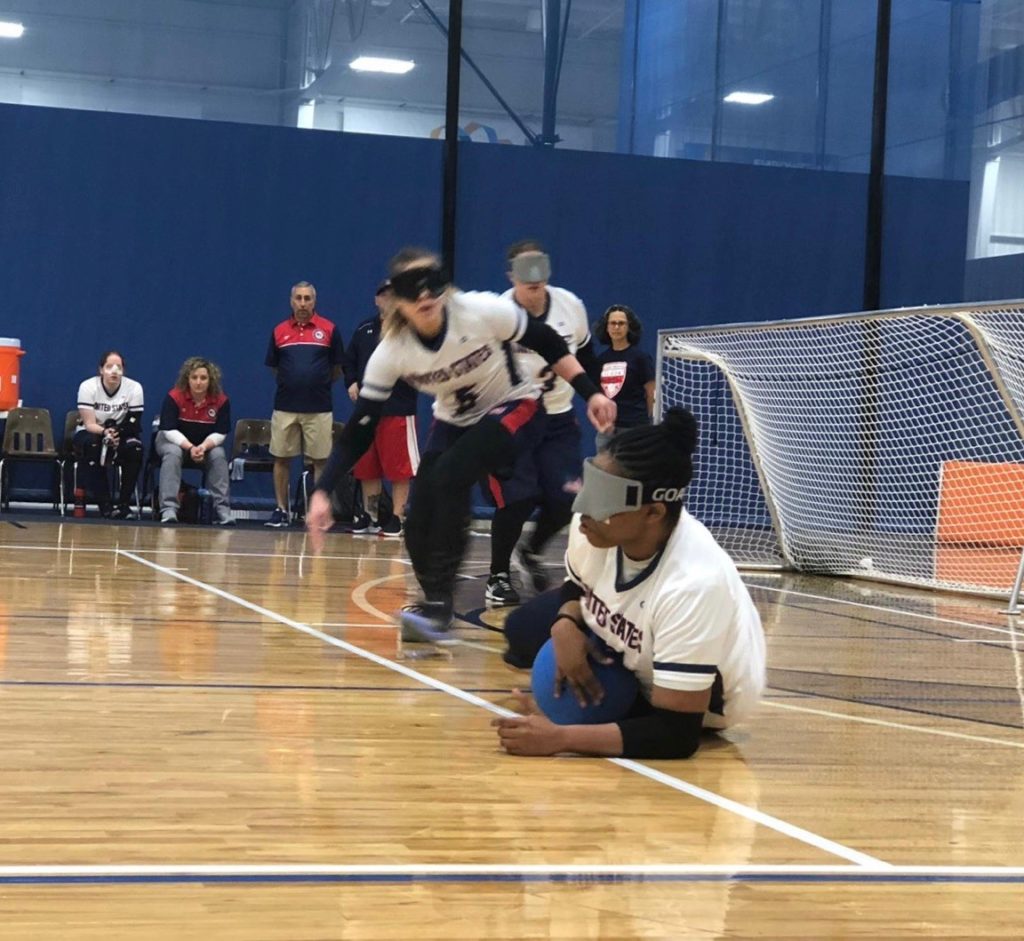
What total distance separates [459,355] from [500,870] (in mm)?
2864

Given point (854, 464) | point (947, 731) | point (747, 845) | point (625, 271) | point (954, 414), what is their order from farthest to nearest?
1. point (625, 271)
2. point (954, 414)
3. point (854, 464)
4. point (947, 731)
5. point (747, 845)

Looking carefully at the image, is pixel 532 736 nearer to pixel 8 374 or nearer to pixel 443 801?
pixel 443 801

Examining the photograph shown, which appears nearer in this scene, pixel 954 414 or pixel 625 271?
pixel 954 414

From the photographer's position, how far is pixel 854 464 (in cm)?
1070

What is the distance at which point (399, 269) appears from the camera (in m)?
4.96

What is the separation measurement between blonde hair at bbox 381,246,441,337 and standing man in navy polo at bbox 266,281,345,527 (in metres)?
6.83

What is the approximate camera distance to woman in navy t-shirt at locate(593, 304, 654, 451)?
9664 mm

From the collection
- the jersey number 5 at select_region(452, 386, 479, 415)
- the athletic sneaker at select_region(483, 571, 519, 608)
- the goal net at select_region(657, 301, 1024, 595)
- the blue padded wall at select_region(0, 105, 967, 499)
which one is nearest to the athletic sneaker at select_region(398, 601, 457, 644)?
the jersey number 5 at select_region(452, 386, 479, 415)

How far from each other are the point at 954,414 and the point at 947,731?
8.35 metres

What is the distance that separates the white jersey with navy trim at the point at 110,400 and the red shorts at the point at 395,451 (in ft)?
6.29

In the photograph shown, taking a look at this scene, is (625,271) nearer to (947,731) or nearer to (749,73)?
(749,73)

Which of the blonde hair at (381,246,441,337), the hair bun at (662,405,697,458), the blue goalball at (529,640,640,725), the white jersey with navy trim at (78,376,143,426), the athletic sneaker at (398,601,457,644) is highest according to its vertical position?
the blonde hair at (381,246,441,337)

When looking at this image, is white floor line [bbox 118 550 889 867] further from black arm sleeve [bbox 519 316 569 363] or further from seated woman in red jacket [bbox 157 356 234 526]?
seated woman in red jacket [bbox 157 356 234 526]

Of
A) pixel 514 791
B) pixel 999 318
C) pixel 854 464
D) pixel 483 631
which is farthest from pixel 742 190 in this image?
pixel 514 791
